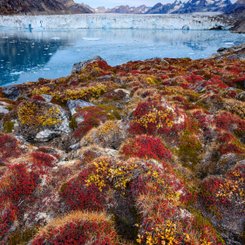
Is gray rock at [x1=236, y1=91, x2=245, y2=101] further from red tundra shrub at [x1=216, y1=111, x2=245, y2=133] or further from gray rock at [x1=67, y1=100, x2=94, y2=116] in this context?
gray rock at [x1=67, y1=100, x2=94, y2=116]

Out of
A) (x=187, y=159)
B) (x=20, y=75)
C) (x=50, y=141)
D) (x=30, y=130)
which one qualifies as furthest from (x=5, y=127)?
(x=20, y=75)

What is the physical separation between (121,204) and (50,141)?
364 inches

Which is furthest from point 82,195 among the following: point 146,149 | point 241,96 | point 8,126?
point 241,96

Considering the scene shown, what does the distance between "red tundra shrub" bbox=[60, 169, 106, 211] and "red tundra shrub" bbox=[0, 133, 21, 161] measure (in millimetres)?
5766

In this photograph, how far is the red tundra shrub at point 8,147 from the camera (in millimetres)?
12266

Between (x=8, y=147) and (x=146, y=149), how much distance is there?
7.75 meters

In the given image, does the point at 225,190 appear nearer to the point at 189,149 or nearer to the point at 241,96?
the point at 189,149

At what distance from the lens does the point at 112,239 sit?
228 inches

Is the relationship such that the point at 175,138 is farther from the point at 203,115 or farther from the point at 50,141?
the point at 50,141

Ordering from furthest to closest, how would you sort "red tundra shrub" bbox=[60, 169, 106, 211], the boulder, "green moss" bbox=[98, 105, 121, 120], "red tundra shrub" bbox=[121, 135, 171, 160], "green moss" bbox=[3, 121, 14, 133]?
"green moss" bbox=[98, 105, 121, 120]
"green moss" bbox=[3, 121, 14, 133]
the boulder
"red tundra shrub" bbox=[121, 135, 171, 160]
"red tundra shrub" bbox=[60, 169, 106, 211]

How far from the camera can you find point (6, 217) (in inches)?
281

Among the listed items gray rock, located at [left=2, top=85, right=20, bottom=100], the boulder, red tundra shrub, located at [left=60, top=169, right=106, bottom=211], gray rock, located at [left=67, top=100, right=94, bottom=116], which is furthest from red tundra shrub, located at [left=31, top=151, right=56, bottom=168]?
gray rock, located at [left=2, top=85, right=20, bottom=100]

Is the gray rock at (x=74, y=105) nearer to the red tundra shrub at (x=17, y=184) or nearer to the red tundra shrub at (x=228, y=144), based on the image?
the red tundra shrub at (x=17, y=184)

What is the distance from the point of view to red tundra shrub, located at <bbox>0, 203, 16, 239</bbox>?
6891mm
